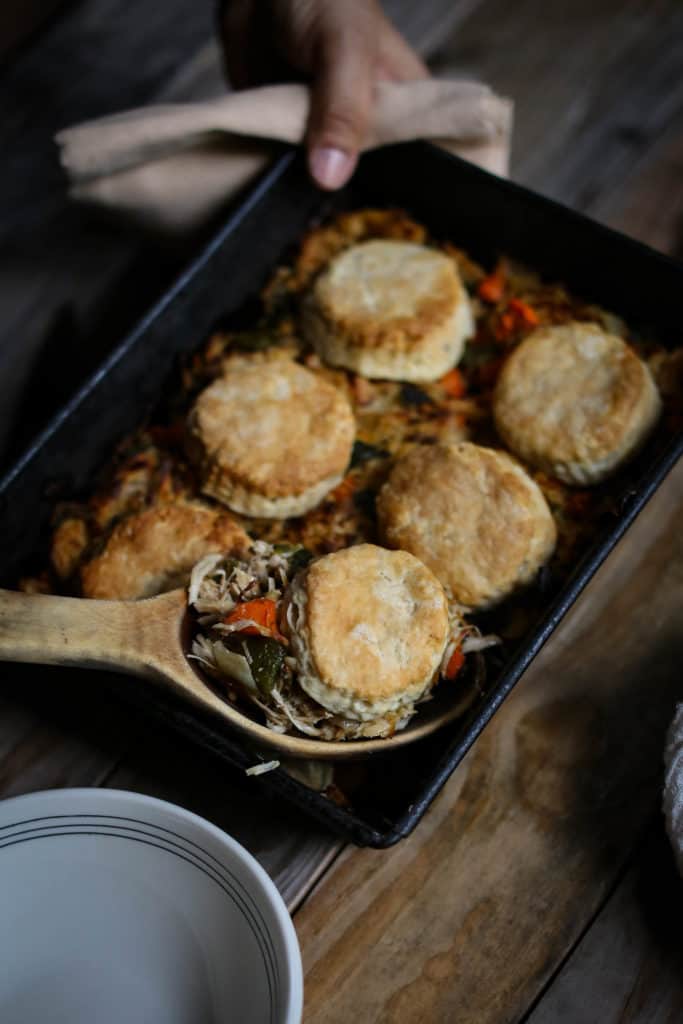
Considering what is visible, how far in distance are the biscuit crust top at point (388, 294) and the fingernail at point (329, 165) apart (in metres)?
0.20

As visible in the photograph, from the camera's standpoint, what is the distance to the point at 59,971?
212 cm

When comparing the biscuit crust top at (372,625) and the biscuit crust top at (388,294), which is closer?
the biscuit crust top at (372,625)

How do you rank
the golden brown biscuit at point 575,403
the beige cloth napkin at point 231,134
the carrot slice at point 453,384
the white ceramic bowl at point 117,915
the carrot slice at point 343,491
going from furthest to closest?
the beige cloth napkin at point 231,134 → the carrot slice at point 453,384 → the carrot slice at point 343,491 → the golden brown biscuit at point 575,403 → the white ceramic bowl at point 117,915

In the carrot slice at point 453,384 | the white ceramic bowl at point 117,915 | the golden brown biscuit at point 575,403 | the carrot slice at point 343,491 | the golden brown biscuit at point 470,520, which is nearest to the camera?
the white ceramic bowl at point 117,915

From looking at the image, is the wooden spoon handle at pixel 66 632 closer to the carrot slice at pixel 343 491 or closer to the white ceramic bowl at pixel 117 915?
the white ceramic bowl at pixel 117 915

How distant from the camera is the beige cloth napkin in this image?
2.88 meters

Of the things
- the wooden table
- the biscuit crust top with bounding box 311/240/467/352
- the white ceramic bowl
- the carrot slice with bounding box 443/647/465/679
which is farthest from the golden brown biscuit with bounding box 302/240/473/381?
the white ceramic bowl

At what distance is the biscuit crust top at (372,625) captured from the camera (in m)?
2.09

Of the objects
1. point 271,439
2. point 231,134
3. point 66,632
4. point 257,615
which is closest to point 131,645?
point 66,632

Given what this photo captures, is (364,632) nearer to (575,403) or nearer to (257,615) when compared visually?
(257,615)

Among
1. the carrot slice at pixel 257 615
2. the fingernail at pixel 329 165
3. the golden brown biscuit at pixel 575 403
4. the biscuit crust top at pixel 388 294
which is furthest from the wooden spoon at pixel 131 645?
the fingernail at pixel 329 165

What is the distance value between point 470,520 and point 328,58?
1.42m

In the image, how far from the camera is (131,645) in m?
2.15

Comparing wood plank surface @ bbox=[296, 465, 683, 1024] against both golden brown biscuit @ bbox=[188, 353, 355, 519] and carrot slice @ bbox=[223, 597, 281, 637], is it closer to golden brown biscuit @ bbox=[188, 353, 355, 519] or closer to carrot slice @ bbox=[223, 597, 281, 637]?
carrot slice @ bbox=[223, 597, 281, 637]
